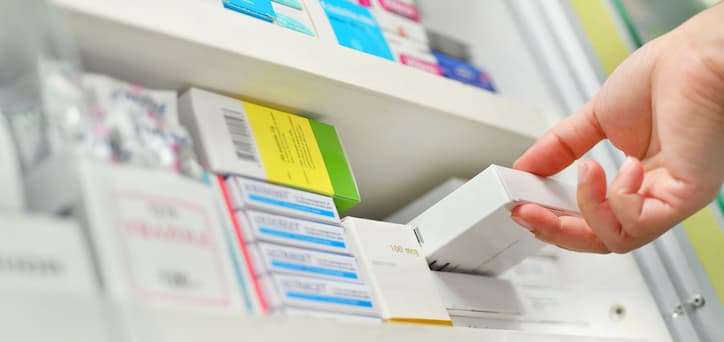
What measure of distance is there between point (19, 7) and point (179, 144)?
16cm

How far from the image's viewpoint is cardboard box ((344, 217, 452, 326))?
751 millimetres

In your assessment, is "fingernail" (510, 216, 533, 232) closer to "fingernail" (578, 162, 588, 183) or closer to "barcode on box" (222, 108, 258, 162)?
"fingernail" (578, 162, 588, 183)

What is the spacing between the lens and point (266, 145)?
0.77 meters

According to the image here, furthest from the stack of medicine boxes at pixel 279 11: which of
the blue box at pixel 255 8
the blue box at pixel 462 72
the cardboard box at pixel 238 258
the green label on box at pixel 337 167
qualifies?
the blue box at pixel 462 72

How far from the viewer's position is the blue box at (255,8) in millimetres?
811

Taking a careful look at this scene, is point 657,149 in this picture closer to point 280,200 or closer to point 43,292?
point 280,200

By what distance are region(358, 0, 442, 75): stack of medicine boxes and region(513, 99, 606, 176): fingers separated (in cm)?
24

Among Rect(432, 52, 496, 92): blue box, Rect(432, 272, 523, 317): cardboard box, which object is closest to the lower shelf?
Rect(432, 272, 523, 317): cardboard box

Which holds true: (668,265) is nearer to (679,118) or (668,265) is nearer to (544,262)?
(544,262)

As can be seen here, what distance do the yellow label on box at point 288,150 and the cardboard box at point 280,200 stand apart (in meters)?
0.01

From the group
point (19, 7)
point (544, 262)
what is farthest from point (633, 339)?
point (19, 7)

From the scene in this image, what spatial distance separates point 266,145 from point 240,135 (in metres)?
0.03

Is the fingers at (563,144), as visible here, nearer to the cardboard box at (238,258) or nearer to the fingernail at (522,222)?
the fingernail at (522,222)

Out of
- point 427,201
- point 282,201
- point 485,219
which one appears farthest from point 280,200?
point 427,201
